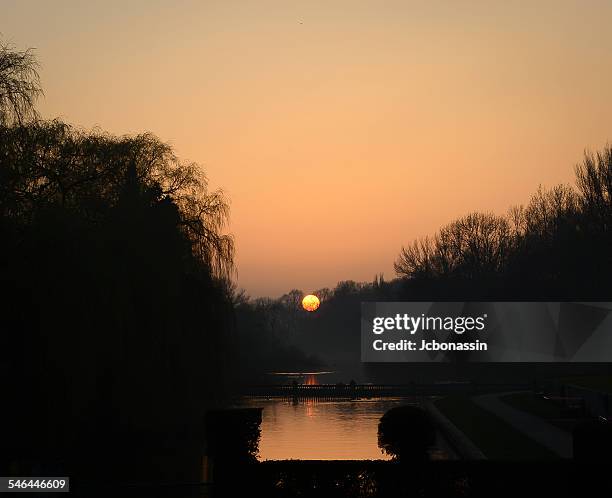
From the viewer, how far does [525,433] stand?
122 ft

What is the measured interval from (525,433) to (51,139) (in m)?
17.8

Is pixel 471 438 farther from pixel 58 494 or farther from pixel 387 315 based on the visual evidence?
pixel 387 315

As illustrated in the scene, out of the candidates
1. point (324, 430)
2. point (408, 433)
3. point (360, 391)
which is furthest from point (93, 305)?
point (360, 391)

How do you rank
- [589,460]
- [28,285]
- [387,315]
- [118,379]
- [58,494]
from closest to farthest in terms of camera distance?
[58,494] < [589,460] < [28,285] < [118,379] < [387,315]

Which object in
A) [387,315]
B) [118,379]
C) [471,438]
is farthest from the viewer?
[387,315]

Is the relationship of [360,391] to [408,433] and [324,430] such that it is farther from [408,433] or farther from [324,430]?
[408,433]

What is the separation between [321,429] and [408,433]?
93.2ft

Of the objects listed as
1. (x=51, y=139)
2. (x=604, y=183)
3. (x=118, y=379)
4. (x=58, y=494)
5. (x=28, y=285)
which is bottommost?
(x=58, y=494)

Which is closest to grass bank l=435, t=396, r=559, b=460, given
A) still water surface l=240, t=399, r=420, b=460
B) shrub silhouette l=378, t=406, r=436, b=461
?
shrub silhouette l=378, t=406, r=436, b=461

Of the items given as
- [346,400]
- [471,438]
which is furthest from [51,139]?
[346,400]

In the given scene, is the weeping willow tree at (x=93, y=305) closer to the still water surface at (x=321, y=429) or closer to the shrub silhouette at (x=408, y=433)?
the still water surface at (x=321, y=429)

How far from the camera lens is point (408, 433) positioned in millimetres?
21062

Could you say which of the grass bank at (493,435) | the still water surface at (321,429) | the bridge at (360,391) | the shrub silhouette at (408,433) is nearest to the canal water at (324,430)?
the still water surface at (321,429)

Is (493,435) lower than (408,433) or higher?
lower
